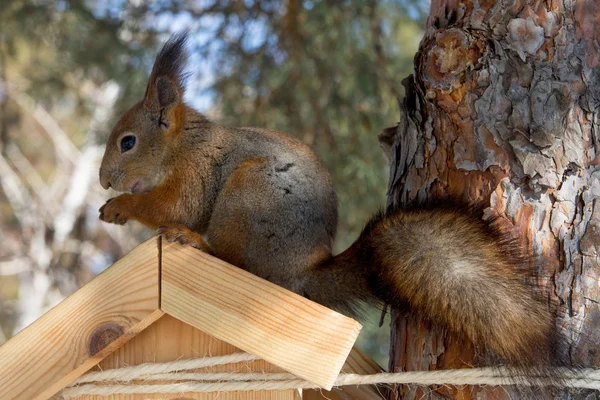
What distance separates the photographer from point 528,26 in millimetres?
1383

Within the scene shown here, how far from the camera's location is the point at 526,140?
134 centimetres

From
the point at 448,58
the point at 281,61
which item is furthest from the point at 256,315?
the point at 281,61

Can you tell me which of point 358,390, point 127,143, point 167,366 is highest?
point 127,143

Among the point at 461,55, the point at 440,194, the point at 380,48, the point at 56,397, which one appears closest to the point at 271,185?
the point at 440,194

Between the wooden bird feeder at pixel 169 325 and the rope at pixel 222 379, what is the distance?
0.03 metres

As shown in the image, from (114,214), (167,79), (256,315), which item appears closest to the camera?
(256,315)

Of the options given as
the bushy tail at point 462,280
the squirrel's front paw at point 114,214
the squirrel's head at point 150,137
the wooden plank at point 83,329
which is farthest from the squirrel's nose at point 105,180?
the bushy tail at point 462,280

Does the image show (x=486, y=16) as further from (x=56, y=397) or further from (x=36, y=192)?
(x=36, y=192)

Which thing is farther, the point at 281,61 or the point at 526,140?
the point at 281,61

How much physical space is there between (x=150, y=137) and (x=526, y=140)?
961 mm

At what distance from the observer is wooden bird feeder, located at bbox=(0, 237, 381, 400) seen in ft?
3.94

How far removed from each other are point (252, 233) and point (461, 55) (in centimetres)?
58

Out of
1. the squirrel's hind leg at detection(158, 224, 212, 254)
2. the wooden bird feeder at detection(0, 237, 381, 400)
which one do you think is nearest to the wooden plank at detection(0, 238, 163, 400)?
the wooden bird feeder at detection(0, 237, 381, 400)

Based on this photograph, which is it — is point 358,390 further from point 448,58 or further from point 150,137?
point 150,137
